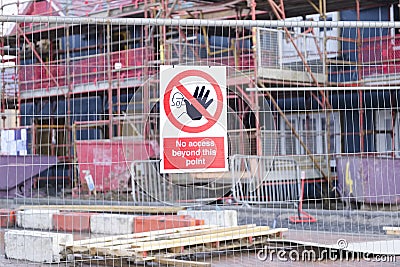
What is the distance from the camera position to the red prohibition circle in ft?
26.8

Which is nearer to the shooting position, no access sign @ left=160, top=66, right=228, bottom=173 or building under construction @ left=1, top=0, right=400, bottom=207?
no access sign @ left=160, top=66, right=228, bottom=173

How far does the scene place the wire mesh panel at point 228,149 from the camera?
9.78 meters

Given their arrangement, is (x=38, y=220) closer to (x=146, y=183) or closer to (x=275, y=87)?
(x=146, y=183)

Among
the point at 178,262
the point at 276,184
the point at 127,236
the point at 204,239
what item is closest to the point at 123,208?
the point at 276,184

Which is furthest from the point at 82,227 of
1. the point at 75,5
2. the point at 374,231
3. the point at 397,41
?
the point at 75,5

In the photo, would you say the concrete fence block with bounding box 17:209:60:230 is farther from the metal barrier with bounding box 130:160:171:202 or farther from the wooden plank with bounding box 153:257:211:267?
the wooden plank with bounding box 153:257:211:267

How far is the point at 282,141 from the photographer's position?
22.2m

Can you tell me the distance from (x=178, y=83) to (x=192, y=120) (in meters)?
0.40

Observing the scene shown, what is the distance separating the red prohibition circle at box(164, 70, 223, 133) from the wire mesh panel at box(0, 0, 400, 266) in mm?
41

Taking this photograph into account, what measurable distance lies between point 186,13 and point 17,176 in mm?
6893

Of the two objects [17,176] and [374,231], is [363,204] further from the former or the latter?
[17,176]

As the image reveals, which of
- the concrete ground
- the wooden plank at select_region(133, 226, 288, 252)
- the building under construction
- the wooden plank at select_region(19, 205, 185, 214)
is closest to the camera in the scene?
the wooden plank at select_region(133, 226, 288, 252)

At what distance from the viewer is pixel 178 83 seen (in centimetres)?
825

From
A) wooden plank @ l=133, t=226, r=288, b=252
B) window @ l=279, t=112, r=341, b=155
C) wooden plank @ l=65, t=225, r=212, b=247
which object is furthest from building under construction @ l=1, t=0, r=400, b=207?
wooden plank @ l=133, t=226, r=288, b=252
